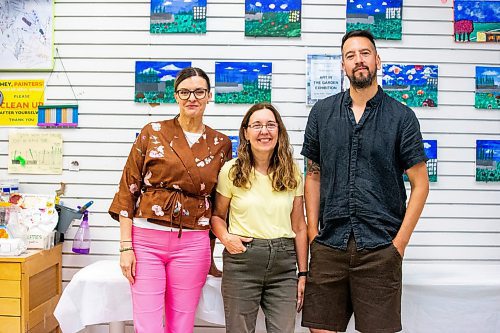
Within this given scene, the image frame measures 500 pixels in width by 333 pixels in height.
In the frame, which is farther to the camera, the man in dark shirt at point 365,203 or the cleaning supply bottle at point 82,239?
the cleaning supply bottle at point 82,239

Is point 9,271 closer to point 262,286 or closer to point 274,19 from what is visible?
point 262,286

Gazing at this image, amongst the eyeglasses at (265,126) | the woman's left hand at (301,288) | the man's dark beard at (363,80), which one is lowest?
the woman's left hand at (301,288)

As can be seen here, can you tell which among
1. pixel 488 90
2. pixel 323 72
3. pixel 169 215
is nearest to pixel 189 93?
pixel 169 215

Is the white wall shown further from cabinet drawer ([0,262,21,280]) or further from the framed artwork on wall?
cabinet drawer ([0,262,21,280])

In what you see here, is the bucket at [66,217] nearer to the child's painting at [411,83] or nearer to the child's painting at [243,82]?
the child's painting at [243,82]

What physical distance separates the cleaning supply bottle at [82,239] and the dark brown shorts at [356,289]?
174 centimetres

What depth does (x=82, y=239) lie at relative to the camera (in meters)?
3.19

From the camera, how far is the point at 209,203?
233 centimetres

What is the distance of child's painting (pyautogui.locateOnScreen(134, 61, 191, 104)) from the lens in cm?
323

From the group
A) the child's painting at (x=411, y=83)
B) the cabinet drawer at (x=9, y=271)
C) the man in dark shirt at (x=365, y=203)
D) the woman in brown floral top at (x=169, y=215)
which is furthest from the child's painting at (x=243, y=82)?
the cabinet drawer at (x=9, y=271)

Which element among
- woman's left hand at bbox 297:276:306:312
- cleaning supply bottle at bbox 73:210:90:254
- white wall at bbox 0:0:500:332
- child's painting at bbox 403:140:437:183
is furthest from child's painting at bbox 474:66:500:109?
cleaning supply bottle at bbox 73:210:90:254

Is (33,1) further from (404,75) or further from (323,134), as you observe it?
(404,75)

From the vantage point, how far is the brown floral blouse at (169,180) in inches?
87.7

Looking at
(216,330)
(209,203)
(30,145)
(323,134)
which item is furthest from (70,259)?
(323,134)
